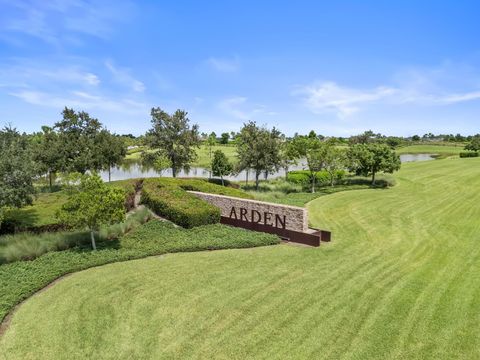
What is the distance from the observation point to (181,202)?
Result: 20172 mm

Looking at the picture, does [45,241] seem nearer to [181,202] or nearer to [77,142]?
[181,202]

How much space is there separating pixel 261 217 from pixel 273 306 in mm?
8471

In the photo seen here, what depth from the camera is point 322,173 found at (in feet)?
131

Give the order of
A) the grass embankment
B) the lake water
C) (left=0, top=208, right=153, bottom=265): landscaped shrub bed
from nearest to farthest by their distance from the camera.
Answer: (left=0, top=208, right=153, bottom=265): landscaped shrub bed, the grass embankment, the lake water

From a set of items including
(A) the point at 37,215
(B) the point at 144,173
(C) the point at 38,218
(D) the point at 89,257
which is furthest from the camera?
(B) the point at 144,173

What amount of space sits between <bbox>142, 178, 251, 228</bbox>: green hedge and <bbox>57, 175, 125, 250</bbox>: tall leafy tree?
394cm

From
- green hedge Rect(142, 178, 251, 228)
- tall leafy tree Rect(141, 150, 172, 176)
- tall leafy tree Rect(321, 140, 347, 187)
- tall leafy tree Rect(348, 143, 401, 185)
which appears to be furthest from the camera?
tall leafy tree Rect(141, 150, 172, 176)

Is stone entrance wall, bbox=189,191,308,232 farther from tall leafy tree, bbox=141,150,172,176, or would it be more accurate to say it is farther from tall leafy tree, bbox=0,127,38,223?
tall leafy tree, bbox=141,150,172,176

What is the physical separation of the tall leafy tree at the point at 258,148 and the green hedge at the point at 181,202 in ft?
26.2

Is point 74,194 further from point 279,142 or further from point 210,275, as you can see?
point 279,142

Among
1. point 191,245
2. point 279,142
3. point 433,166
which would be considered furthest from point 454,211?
point 433,166

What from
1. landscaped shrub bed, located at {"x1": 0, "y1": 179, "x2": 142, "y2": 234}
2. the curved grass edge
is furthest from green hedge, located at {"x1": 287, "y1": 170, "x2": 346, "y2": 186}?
the curved grass edge

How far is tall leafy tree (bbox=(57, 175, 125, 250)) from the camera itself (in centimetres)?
1450

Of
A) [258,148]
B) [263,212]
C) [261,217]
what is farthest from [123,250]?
[258,148]
